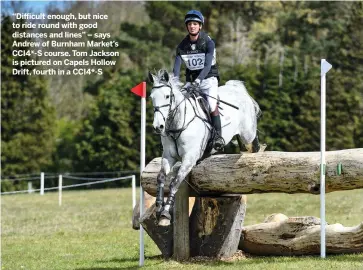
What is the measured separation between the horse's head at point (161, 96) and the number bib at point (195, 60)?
0.61 meters

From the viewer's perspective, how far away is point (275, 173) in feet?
Answer: 31.1

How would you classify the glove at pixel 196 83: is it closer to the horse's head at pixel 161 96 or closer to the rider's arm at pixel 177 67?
the rider's arm at pixel 177 67

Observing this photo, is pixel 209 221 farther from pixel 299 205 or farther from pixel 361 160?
pixel 299 205

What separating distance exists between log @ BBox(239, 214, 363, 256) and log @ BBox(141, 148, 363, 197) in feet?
3.08

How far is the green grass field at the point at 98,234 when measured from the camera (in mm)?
9789

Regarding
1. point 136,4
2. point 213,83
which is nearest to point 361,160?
point 213,83

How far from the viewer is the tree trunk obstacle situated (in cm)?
930

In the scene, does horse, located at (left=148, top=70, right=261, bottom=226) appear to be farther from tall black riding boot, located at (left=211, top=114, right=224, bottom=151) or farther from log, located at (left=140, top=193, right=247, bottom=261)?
log, located at (left=140, top=193, right=247, bottom=261)

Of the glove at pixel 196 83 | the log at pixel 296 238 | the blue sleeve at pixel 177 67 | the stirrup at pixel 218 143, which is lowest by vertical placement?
→ the log at pixel 296 238

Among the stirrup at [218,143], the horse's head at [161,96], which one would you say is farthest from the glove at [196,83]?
the stirrup at [218,143]

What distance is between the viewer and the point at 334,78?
128 ft

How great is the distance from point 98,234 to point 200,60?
706 centimetres

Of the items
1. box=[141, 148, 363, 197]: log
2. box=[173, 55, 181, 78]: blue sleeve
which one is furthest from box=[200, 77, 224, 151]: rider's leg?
box=[173, 55, 181, 78]: blue sleeve

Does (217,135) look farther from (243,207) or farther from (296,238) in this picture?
(296,238)
